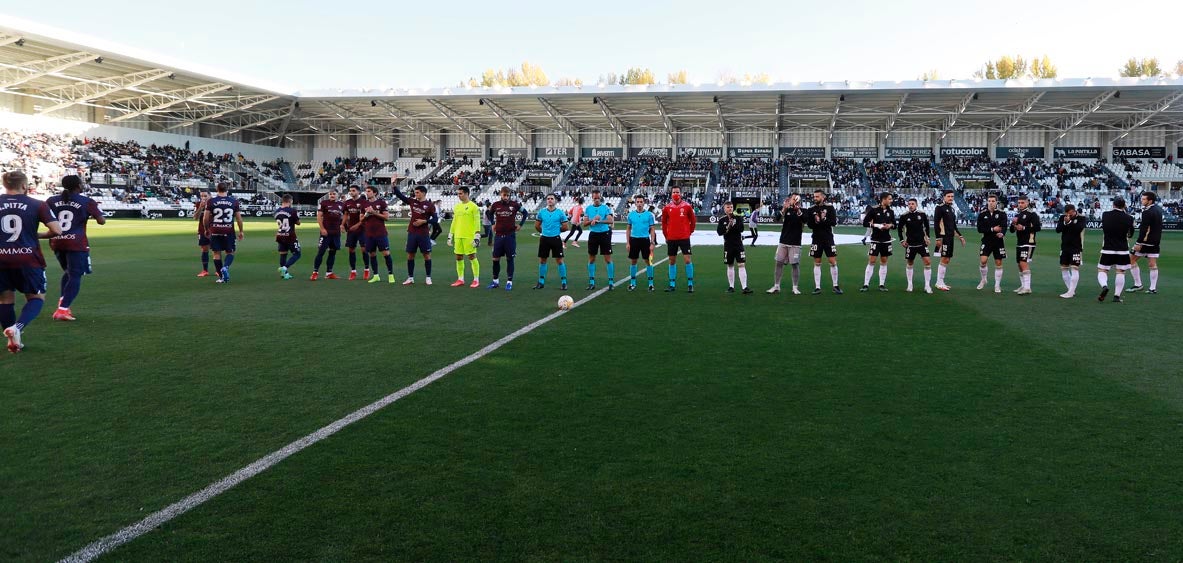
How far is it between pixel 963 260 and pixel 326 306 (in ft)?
60.2

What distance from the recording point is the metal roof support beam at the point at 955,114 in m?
52.5

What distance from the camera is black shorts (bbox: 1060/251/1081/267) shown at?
13500 millimetres

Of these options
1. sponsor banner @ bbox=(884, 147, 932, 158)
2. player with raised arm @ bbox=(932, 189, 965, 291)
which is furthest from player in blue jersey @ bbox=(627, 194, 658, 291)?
sponsor banner @ bbox=(884, 147, 932, 158)

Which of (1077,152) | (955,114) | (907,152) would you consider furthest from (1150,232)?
(1077,152)

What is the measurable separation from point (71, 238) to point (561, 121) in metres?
57.0

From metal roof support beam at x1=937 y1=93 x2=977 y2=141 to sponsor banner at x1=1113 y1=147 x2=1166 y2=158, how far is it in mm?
13700

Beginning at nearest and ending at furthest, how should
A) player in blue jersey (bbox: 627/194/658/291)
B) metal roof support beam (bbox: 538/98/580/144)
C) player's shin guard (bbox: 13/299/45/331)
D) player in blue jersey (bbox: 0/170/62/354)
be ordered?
player in blue jersey (bbox: 0/170/62/354), player's shin guard (bbox: 13/299/45/331), player in blue jersey (bbox: 627/194/658/291), metal roof support beam (bbox: 538/98/580/144)

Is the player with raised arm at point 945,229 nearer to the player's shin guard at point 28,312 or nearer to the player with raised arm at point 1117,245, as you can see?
the player with raised arm at point 1117,245

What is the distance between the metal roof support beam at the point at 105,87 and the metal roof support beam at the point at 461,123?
1941 cm

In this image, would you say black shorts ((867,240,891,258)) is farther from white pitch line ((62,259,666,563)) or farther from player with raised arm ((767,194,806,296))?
white pitch line ((62,259,666,563))

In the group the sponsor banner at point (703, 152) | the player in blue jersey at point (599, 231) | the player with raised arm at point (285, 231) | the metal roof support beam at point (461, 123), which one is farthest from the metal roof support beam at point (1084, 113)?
the player with raised arm at point (285, 231)

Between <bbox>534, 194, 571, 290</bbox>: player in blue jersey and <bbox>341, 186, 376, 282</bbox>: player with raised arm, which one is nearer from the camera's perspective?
<bbox>534, 194, 571, 290</bbox>: player in blue jersey

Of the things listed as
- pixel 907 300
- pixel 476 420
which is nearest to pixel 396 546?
pixel 476 420

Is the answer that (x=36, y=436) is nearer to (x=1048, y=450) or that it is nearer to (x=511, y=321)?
(x=511, y=321)
